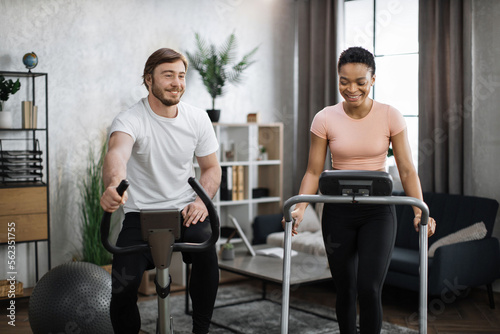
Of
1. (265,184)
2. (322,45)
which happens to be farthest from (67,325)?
(322,45)

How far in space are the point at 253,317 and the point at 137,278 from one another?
195 centimetres

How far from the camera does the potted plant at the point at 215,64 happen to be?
5367 mm

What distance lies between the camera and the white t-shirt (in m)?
2.46

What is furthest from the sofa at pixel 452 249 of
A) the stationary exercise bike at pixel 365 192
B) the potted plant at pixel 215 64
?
the stationary exercise bike at pixel 365 192

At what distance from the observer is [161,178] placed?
248 centimetres

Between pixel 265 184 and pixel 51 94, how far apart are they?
7.21 ft

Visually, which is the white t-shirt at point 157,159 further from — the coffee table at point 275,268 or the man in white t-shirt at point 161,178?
the coffee table at point 275,268

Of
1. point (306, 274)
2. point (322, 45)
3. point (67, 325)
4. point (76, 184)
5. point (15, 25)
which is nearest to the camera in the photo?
point (67, 325)

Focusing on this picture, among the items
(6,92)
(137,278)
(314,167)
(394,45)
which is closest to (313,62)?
(394,45)

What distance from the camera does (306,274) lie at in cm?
398

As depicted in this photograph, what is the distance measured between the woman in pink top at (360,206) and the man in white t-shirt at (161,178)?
1.41 ft

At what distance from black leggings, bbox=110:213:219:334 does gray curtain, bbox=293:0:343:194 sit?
11.8ft

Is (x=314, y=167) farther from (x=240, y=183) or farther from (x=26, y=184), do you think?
(x=240, y=183)

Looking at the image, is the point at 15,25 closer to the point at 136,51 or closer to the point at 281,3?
the point at 136,51
